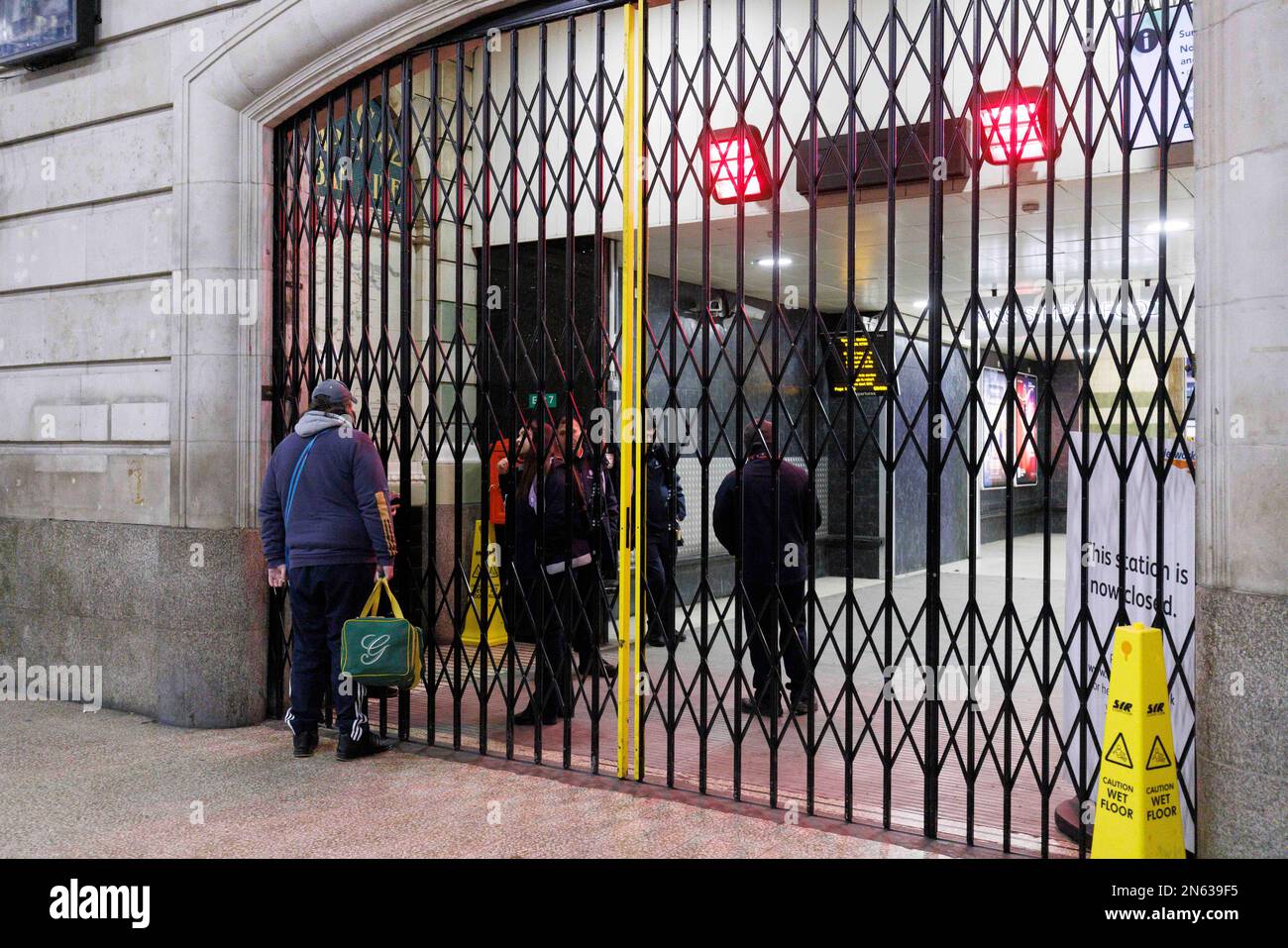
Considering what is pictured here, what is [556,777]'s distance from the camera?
5.70 meters

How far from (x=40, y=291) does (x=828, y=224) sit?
6277 mm

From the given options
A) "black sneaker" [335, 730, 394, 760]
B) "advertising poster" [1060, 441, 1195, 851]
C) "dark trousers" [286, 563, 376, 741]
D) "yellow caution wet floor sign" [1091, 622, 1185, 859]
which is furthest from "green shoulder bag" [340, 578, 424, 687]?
"yellow caution wet floor sign" [1091, 622, 1185, 859]

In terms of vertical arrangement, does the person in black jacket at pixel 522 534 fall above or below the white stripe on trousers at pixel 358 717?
above

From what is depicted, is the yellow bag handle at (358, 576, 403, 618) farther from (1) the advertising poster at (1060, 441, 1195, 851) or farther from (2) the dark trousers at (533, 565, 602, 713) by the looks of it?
(1) the advertising poster at (1060, 441, 1195, 851)

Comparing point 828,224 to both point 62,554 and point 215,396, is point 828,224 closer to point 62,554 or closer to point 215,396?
point 215,396

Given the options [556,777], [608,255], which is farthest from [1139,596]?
[608,255]

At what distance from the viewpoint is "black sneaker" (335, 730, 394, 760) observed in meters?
6.04

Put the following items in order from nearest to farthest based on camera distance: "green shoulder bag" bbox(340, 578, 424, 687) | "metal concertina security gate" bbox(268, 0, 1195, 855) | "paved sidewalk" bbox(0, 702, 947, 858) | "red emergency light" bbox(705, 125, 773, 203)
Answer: "metal concertina security gate" bbox(268, 0, 1195, 855) < "paved sidewalk" bbox(0, 702, 947, 858) < "green shoulder bag" bbox(340, 578, 424, 687) < "red emergency light" bbox(705, 125, 773, 203)

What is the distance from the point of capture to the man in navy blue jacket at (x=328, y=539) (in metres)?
6.03

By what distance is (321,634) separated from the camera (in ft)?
20.4

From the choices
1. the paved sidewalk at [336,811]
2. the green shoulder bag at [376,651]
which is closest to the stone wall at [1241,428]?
the paved sidewalk at [336,811]

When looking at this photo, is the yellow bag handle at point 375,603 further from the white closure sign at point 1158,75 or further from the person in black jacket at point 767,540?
the white closure sign at point 1158,75

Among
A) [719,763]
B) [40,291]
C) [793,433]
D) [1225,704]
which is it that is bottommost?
[719,763]

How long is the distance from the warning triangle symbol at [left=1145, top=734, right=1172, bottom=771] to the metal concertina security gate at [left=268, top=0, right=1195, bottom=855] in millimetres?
677
